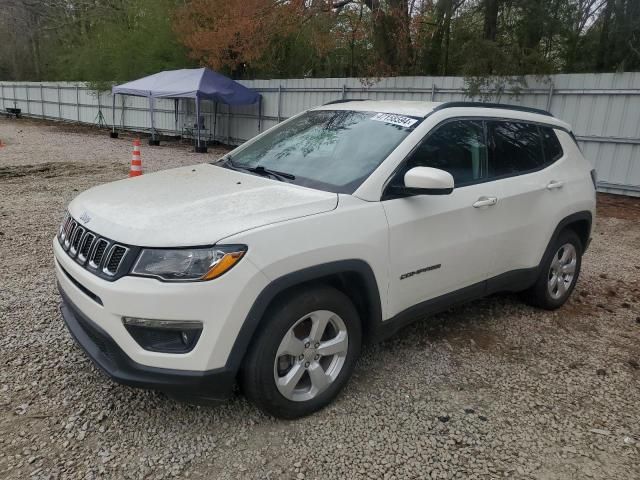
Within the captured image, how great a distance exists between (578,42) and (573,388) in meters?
11.8

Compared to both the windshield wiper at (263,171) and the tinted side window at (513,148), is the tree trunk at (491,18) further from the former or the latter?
the windshield wiper at (263,171)

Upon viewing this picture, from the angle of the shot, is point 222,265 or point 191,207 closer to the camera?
point 222,265

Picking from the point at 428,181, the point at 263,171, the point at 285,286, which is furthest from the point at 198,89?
the point at 285,286

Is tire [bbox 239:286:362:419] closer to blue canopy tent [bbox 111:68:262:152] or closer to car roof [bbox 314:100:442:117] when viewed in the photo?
car roof [bbox 314:100:442:117]

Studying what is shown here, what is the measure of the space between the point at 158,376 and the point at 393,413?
4.39 ft

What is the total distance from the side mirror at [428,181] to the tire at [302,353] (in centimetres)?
75

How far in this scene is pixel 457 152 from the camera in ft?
11.5

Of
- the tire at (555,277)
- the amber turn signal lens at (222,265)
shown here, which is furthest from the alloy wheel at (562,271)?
the amber turn signal lens at (222,265)

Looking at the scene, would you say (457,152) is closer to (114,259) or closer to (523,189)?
(523,189)

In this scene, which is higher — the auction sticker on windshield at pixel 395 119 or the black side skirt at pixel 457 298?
the auction sticker on windshield at pixel 395 119

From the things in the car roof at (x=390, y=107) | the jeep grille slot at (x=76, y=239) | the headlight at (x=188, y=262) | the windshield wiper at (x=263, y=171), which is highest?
the car roof at (x=390, y=107)

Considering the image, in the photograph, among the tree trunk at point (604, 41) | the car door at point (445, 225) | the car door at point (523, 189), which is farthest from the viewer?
the tree trunk at point (604, 41)

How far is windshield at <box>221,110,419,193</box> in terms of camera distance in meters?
3.10

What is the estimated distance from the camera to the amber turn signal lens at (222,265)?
230cm
